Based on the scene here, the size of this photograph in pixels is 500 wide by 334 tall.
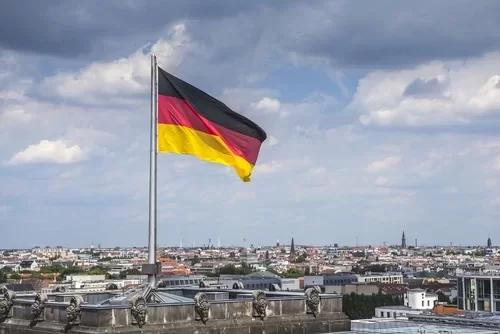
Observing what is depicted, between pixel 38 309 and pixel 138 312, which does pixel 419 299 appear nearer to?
pixel 38 309

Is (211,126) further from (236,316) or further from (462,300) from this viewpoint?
(462,300)

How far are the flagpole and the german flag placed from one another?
1.28ft

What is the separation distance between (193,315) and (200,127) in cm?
611

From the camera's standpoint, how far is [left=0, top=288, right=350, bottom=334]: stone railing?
20.2 meters

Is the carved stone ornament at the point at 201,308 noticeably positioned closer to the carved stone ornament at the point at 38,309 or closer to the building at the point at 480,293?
the carved stone ornament at the point at 38,309

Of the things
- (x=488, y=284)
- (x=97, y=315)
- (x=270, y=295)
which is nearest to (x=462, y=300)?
(x=488, y=284)

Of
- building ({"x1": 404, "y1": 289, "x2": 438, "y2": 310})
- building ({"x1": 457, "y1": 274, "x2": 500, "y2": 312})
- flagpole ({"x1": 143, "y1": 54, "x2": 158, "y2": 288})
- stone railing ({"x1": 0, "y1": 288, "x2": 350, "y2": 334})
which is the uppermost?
flagpole ({"x1": 143, "y1": 54, "x2": 158, "y2": 288})

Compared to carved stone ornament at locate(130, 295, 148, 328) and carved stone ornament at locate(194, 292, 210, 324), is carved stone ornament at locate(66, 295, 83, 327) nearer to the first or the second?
carved stone ornament at locate(130, 295, 148, 328)

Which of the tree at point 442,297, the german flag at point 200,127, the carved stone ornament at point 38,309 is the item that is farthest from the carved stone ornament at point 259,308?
the tree at point 442,297

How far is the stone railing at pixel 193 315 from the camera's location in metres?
20.2

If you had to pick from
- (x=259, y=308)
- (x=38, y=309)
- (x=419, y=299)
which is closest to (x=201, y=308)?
(x=259, y=308)

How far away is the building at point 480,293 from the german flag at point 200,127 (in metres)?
90.5

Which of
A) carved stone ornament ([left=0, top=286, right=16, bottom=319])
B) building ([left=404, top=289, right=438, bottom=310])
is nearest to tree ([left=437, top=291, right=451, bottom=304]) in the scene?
building ([left=404, top=289, right=438, bottom=310])

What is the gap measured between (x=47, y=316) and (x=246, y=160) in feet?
24.2
